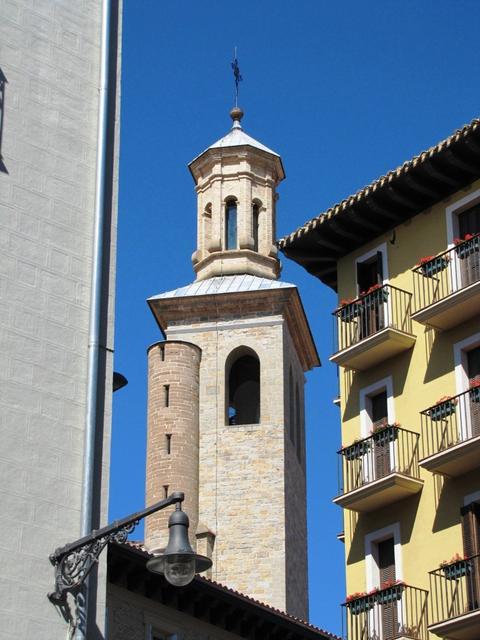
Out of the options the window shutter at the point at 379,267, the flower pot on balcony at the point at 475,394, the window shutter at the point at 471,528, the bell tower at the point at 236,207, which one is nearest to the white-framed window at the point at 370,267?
the window shutter at the point at 379,267

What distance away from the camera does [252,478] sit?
59219 millimetres

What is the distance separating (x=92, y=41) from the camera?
63.5 ft

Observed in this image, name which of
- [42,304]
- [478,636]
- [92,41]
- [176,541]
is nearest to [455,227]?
[478,636]

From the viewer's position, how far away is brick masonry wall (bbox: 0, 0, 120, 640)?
16109mm

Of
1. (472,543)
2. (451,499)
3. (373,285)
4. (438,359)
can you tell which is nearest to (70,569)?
(472,543)

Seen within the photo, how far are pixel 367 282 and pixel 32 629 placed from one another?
13.9 m

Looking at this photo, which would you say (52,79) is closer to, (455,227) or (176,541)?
(176,541)

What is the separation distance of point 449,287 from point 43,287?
10.0 m

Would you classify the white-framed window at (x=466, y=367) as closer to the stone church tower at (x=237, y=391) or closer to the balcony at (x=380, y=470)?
the balcony at (x=380, y=470)

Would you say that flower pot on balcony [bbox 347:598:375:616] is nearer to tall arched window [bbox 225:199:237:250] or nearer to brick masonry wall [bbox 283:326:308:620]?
brick masonry wall [bbox 283:326:308:620]

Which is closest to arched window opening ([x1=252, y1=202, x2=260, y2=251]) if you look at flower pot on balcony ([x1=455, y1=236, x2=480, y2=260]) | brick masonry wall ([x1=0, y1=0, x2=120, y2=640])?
flower pot on balcony ([x1=455, y1=236, x2=480, y2=260])

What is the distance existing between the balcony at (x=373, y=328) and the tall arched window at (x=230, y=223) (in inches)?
1512

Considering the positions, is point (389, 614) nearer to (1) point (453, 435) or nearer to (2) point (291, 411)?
(1) point (453, 435)

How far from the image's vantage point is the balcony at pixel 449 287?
25375 millimetres
